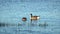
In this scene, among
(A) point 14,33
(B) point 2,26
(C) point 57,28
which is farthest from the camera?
(B) point 2,26

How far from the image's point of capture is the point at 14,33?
641cm

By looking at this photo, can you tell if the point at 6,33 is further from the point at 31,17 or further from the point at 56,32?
the point at 56,32

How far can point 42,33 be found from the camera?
6570 mm

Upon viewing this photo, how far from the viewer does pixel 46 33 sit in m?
6.62

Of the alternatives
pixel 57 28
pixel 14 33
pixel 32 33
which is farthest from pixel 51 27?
pixel 14 33

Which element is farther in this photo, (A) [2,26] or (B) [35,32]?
(A) [2,26]

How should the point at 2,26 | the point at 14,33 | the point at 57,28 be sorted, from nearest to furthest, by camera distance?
the point at 14,33 < the point at 57,28 < the point at 2,26

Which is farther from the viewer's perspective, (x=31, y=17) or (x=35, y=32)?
(x=31, y=17)

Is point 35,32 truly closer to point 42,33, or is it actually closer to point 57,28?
point 42,33

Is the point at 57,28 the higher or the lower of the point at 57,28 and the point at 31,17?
the lower

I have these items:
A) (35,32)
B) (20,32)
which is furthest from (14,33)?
(35,32)

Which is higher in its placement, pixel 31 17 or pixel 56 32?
pixel 31 17

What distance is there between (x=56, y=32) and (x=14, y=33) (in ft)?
5.39

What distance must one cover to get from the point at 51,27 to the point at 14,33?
192 cm
